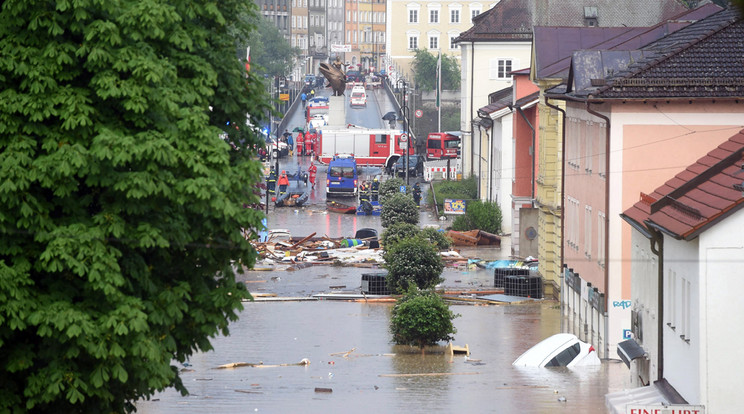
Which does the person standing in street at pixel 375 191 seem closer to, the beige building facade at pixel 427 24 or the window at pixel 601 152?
the window at pixel 601 152

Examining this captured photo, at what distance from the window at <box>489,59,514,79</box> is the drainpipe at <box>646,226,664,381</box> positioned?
55.7m

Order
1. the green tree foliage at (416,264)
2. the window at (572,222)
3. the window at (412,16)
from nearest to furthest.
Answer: the window at (572,222) → the green tree foliage at (416,264) → the window at (412,16)

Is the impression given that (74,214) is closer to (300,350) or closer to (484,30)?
(300,350)

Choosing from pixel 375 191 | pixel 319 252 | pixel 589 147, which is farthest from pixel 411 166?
pixel 589 147

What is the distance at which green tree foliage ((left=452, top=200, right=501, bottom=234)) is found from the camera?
5434 cm

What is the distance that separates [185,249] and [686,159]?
1398 cm

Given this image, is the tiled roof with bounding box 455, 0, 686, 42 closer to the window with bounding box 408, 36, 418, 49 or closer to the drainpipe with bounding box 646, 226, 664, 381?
the drainpipe with bounding box 646, 226, 664, 381

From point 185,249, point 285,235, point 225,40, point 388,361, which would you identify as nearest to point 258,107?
point 225,40

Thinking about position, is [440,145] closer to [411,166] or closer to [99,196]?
[411,166]

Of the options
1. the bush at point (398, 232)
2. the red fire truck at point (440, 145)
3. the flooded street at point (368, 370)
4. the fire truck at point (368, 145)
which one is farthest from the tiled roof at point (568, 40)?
the red fire truck at point (440, 145)

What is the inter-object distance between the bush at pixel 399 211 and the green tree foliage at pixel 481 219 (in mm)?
1843

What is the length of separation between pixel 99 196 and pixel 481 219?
40.1 meters

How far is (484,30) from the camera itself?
74500 mm

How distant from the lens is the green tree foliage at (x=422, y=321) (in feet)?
97.0
